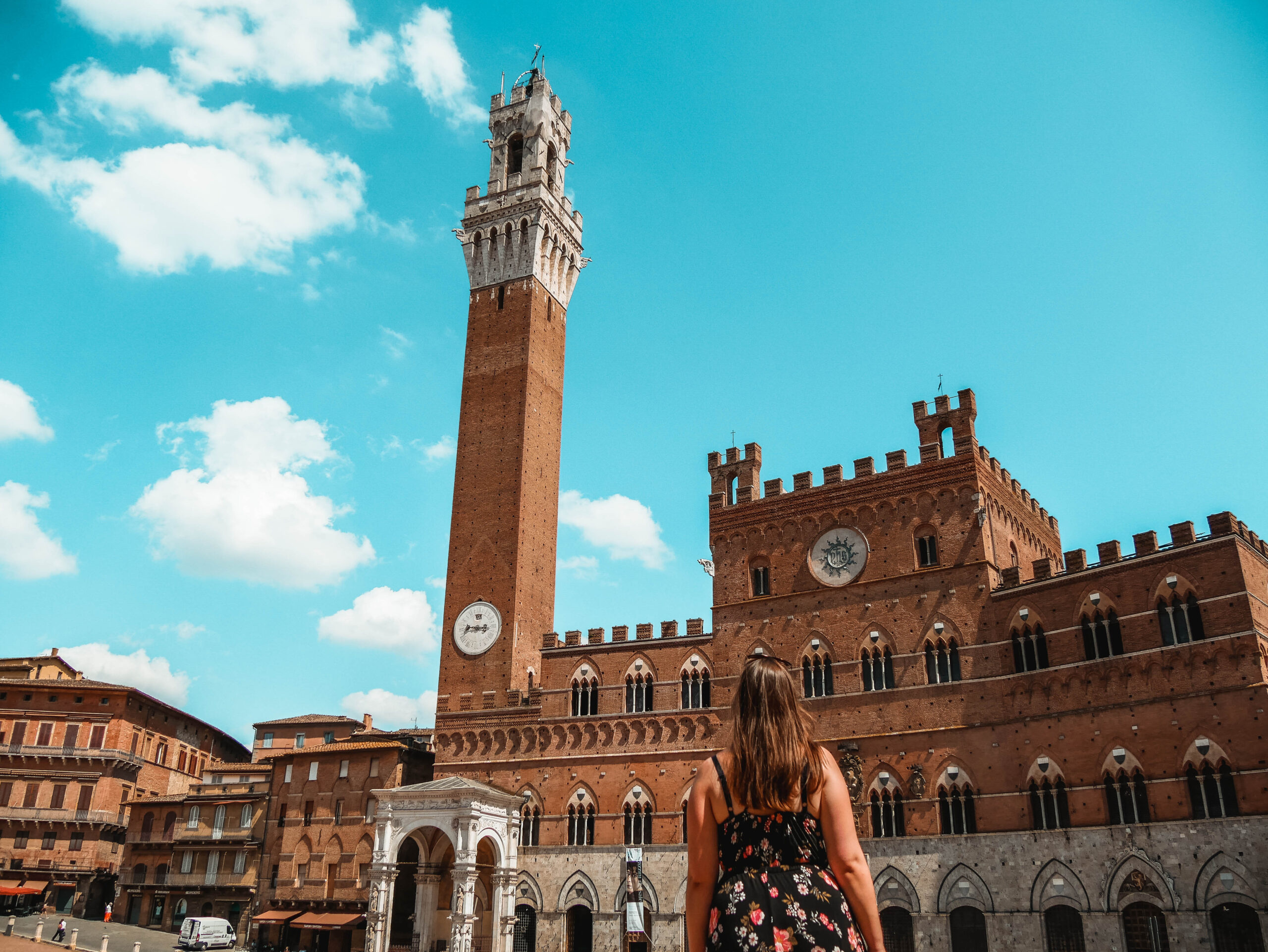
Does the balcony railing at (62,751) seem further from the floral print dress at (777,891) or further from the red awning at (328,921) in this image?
the floral print dress at (777,891)

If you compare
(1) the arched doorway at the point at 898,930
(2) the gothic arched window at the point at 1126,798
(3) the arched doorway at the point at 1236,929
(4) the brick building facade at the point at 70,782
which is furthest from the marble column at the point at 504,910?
(4) the brick building facade at the point at 70,782

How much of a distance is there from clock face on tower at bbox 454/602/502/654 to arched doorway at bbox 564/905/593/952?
10689mm

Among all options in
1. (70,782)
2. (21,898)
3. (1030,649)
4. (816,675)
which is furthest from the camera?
(70,782)

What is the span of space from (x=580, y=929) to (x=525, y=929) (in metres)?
2.11

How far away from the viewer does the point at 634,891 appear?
3506 centimetres

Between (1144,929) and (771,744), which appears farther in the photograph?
(1144,929)

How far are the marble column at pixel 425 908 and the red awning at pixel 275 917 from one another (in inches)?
251

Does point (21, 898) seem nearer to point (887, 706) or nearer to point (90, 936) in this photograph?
point (90, 936)

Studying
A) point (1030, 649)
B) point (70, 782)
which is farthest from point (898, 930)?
point (70, 782)

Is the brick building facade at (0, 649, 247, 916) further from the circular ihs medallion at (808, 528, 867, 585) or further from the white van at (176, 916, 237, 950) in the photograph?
the circular ihs medallion at (808, 528, 867, 585)

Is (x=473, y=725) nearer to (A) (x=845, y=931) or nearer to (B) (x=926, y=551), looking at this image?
(B) (x=926, y=551)

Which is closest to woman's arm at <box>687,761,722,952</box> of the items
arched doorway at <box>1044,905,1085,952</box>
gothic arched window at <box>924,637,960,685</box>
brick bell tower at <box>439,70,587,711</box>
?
arched doorway at <box>1044,905,1085,952</box>

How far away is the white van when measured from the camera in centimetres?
3931

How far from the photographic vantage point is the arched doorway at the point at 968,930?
29203mm
